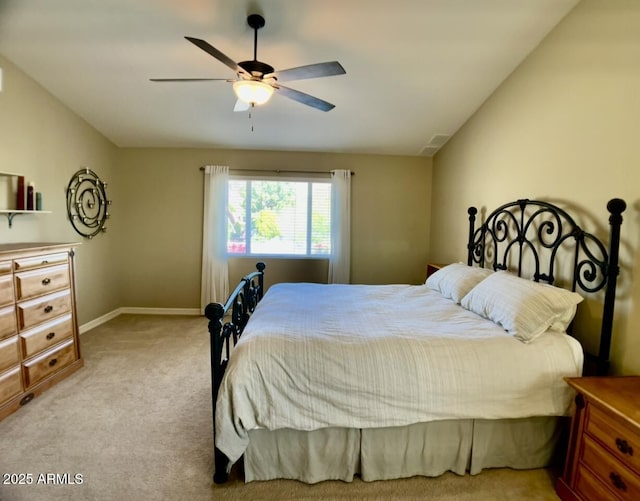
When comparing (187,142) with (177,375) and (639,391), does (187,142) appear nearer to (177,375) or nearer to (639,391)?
(177,375)

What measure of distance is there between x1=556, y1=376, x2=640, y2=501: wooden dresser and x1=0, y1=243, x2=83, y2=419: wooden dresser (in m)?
3.45

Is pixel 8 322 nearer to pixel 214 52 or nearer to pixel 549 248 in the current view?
pixel 214 52

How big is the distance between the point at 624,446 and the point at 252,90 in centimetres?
266

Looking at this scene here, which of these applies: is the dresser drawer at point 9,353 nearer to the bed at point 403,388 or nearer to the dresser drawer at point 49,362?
the dresser drawer at point 49,362

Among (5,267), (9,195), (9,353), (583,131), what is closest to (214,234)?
(9,195)

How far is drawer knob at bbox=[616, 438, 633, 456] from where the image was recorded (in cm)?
125

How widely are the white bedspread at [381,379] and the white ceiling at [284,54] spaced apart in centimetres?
222

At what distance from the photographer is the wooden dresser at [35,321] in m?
2.15

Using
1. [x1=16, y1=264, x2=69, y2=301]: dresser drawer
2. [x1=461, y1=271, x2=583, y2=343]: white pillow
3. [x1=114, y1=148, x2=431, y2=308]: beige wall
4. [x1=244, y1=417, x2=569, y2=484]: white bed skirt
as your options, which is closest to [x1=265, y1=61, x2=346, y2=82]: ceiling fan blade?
[x1=461, y1=271, x2=583, y2=343]: white pillow

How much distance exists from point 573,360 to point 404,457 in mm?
1054

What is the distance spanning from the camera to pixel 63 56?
2668 millimetres

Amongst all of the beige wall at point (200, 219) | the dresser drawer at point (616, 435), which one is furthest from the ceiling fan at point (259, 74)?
the beige wall at point (200, 219)

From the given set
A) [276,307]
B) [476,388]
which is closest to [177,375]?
[276,307]

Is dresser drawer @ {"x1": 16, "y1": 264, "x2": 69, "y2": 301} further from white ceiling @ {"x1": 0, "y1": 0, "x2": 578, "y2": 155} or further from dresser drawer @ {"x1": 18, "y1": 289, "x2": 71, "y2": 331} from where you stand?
white ceiling @ {"x1": 0, "y1": 0, "x2": 578, "y2": 155}
